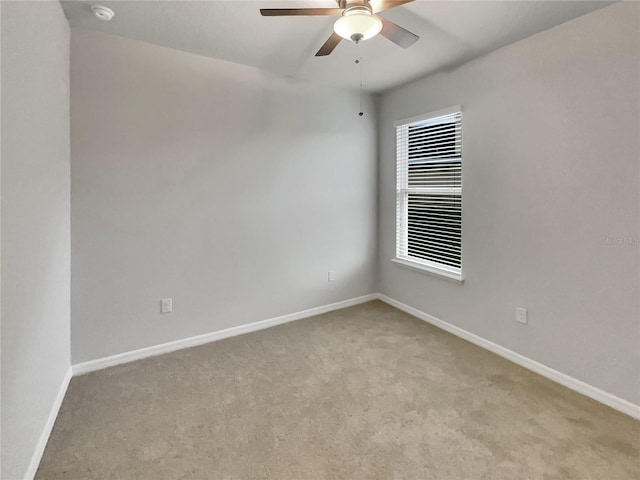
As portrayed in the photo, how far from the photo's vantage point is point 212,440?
1803mm

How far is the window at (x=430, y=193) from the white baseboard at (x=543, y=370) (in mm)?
510

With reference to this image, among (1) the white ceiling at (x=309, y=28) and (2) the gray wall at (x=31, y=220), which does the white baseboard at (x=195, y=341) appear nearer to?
(2) the gray wall at (x=31, y=220)

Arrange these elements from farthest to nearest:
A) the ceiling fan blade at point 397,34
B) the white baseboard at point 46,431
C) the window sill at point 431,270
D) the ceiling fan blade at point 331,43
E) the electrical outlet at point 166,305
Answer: the window sill at point 431,270 < the electrical outlet at point 166,305 < the ceiling fan blade at point 331,43 < the ceiling fan blade at point 397,34 < the white baseboard at point 46,431

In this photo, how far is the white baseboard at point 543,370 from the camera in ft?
6.75

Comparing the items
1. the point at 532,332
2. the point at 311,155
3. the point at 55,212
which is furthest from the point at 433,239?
the point at 55,212

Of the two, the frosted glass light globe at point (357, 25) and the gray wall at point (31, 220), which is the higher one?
the frosted glass light globe at point (357, 25)

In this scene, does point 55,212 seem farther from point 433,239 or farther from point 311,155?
point 433,239

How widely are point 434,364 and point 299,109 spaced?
2.69 metres

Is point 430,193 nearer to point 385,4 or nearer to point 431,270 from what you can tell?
point 431,270

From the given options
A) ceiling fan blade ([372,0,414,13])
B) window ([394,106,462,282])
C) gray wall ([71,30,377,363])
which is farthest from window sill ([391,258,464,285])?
ceiling fan blade ([372,0,414,13])

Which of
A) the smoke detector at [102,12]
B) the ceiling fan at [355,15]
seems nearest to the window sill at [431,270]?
the ceiling fan at [355,15]

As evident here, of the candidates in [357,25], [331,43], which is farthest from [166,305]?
[357,25]

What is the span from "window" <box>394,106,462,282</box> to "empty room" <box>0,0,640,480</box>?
0.03 metres

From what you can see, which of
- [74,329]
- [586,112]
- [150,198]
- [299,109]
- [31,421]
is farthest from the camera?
[299,109]
